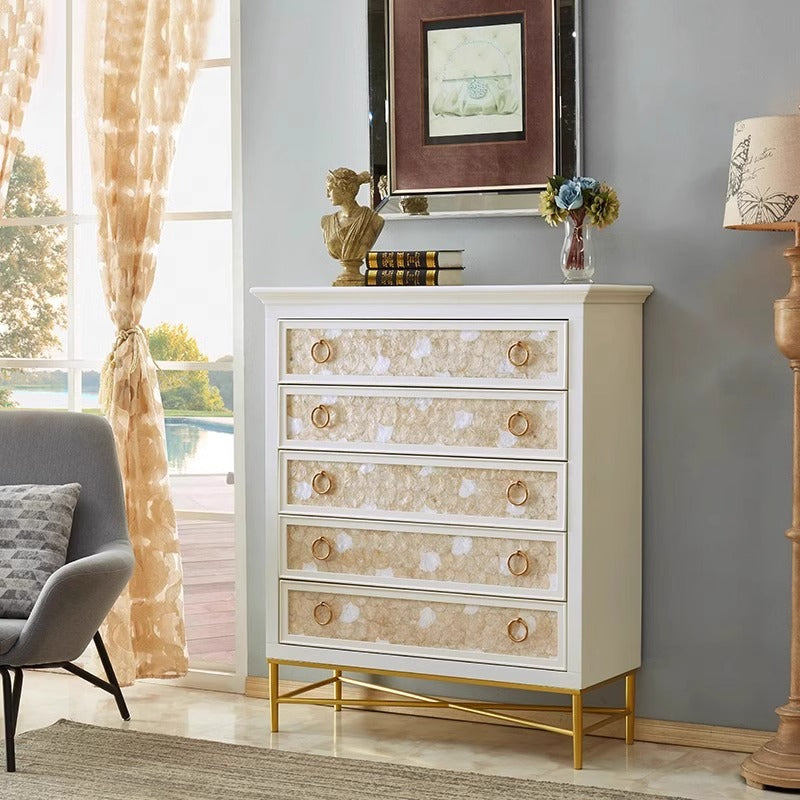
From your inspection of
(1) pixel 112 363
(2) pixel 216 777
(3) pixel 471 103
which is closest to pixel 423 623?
(2) pixel 216 777

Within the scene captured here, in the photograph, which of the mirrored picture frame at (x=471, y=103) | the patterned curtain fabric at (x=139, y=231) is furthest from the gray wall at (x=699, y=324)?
the patterned curtain fabric at (x=139, y=231)

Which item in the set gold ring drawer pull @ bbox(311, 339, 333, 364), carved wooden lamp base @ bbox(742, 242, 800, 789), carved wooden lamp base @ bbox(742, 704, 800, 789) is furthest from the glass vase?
carved wooden lamp base @ bbox(742, 704, 800, 789)

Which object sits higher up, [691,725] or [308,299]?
[308,299]

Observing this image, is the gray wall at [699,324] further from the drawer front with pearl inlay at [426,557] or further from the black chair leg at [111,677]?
the black chair leg at [111,677]

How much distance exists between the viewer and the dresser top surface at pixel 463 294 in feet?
10.9

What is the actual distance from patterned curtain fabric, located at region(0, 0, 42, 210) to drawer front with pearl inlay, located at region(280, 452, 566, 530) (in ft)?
5.10

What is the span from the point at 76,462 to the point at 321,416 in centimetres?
76

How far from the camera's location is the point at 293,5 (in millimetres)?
4051

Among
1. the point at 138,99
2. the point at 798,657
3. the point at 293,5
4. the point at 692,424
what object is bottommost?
the point at 798,657

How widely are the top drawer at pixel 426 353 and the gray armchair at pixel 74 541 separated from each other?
64 cm

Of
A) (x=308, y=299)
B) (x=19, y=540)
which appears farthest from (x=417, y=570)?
(x=19, y=540)

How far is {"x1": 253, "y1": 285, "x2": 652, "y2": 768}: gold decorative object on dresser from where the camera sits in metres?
3.37

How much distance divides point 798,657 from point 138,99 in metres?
2.50

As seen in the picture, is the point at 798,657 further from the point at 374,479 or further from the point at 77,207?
the point at 77,207
